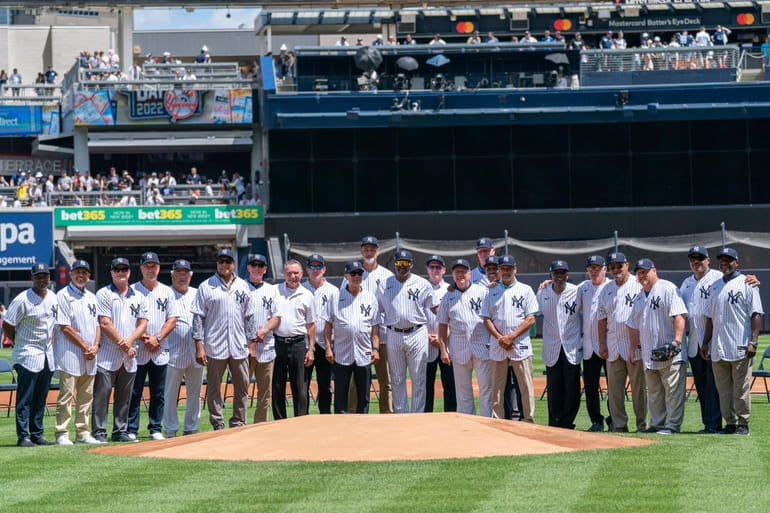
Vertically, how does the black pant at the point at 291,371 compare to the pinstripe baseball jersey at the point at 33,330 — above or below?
below

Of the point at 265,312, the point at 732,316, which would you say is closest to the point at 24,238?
the point at 265,312

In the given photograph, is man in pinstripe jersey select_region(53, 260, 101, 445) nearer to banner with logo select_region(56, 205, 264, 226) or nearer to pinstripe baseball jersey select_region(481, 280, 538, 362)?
pinstripe baseball jersey select_region(481, 280, 538, 362)

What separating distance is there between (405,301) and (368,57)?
95.6 ft

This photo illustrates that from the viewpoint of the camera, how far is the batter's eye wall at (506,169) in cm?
4459

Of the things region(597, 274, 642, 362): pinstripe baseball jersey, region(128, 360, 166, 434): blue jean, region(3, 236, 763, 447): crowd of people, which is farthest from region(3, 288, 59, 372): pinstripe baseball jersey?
region(597, 274, 642, 362): pinstripe baseball jersey

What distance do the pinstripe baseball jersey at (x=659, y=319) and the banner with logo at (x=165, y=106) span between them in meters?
33.8

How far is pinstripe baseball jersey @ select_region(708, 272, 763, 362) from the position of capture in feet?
45.5

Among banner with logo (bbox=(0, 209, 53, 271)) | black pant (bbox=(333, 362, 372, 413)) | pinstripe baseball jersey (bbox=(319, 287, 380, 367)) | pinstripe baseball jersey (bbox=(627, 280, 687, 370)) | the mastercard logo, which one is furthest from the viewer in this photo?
the mastercard logo

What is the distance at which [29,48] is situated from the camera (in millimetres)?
58688

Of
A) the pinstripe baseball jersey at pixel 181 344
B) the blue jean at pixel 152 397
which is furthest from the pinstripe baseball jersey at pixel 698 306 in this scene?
the blue jean at pixel 152 397

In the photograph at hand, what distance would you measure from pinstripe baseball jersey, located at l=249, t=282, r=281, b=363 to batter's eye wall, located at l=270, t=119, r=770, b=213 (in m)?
29.9

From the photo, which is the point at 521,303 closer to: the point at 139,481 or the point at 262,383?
the point at 262,383

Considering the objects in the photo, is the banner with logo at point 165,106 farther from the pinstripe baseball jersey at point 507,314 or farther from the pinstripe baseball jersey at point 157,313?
the pinstripe baseball jersey at point 507,314

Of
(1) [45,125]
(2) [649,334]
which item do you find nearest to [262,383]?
(2) [649,334]
